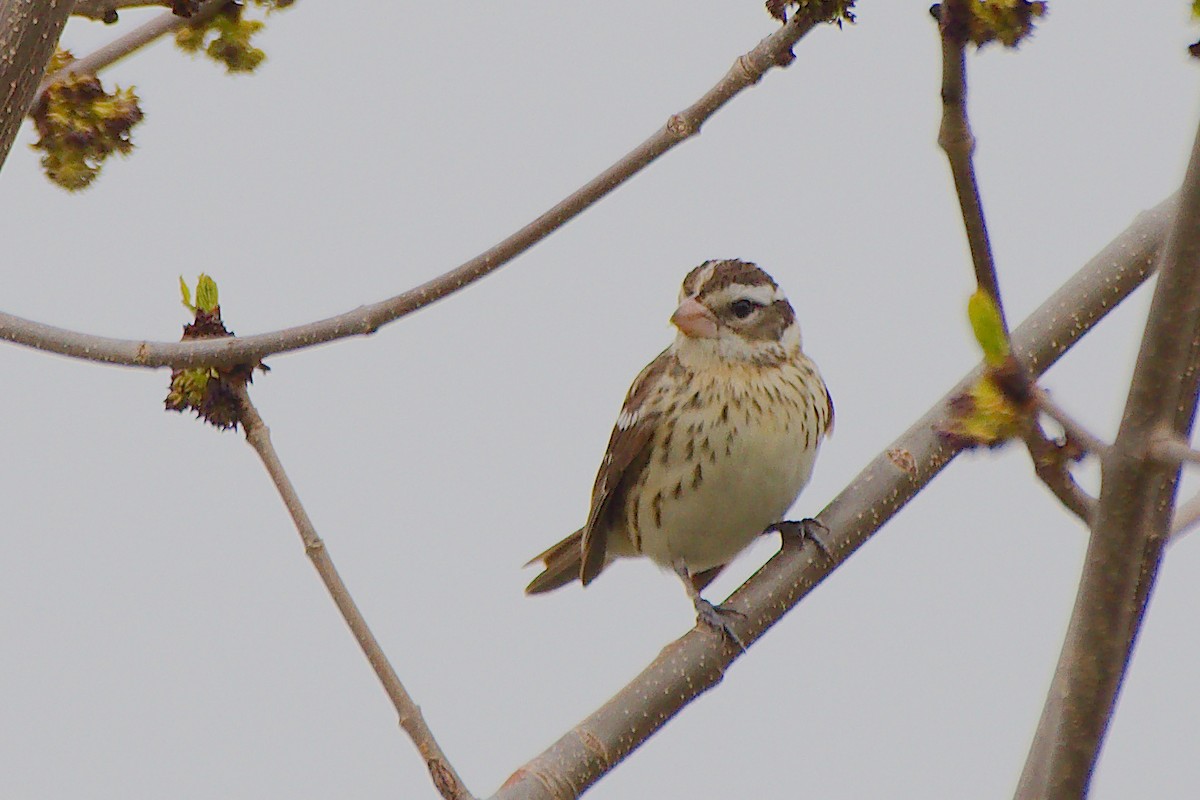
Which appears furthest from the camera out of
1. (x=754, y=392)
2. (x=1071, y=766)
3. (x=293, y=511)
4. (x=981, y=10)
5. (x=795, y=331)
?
(x=795, y=331)

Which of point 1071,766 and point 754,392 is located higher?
Result: point 754,392

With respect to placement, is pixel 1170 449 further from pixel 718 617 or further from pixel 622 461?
pixel 622 461

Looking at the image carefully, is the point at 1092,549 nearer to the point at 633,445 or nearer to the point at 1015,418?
the point at 1015,418

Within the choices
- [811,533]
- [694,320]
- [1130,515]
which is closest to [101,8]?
[811,533]

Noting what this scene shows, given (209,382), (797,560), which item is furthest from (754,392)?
(209,382)

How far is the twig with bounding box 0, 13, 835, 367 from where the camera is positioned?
9.71 feet

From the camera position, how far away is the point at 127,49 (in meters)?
3.14

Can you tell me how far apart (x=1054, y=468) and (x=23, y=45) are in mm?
1827

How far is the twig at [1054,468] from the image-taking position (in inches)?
76.3

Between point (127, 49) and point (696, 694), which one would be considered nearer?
point (127, 49)

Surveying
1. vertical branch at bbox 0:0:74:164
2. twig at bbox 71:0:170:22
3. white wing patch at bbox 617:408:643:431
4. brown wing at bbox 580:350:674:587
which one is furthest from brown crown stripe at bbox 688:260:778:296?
vertical branch at bbox 0:0:74:164

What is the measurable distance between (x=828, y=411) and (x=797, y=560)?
4.25 ft

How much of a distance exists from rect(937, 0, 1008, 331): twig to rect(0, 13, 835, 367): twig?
0.96 meters

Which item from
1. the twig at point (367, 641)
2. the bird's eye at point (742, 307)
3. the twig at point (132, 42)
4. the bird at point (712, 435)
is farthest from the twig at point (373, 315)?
the bird's eye at point (742, 307)
